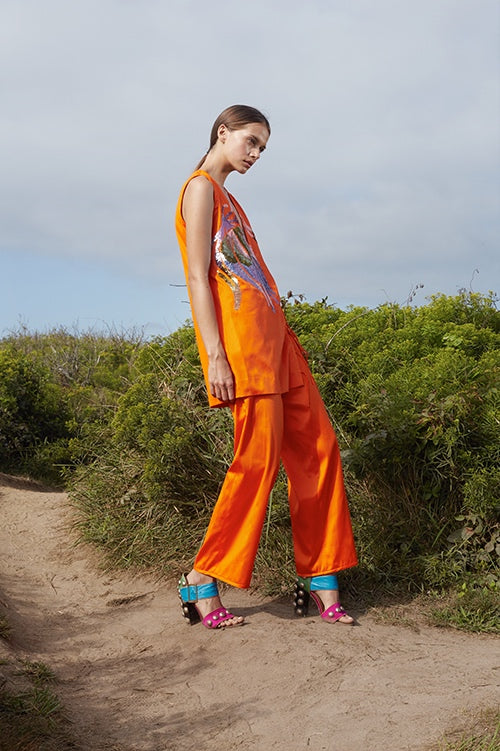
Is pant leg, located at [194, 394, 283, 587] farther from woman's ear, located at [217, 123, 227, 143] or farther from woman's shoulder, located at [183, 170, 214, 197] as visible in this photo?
woman's ear, located at [217, 123, 227, 143]

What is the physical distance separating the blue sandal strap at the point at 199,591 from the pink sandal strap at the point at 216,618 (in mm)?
88

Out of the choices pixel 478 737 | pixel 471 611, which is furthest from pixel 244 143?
pixel 478 737

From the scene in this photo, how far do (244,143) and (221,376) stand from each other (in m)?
1.15

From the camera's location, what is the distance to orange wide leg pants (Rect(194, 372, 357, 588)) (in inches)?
157

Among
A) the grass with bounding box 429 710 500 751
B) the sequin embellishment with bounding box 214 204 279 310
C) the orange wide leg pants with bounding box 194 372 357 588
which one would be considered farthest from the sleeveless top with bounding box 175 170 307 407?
the grass with bounding box 429 710 500 751

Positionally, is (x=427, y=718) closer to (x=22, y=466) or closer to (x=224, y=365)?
(x=224, y=365)

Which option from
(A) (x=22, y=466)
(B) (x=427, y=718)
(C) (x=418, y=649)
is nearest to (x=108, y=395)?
(A) (x=22, y=466)

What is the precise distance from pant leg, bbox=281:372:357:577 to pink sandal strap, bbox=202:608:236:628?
18.4 inches

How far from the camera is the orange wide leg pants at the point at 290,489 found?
4.00 metres

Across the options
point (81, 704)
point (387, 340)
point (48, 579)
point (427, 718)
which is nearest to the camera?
point (427, 718)

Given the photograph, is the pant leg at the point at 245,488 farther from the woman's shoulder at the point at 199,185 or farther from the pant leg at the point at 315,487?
the woman's shoulder at the point at 199,185

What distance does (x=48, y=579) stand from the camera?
5.48 metres

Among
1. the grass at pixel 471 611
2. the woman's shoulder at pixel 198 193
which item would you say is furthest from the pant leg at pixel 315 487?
the woman's shoulder at pixel 198 193

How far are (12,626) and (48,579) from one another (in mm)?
869
